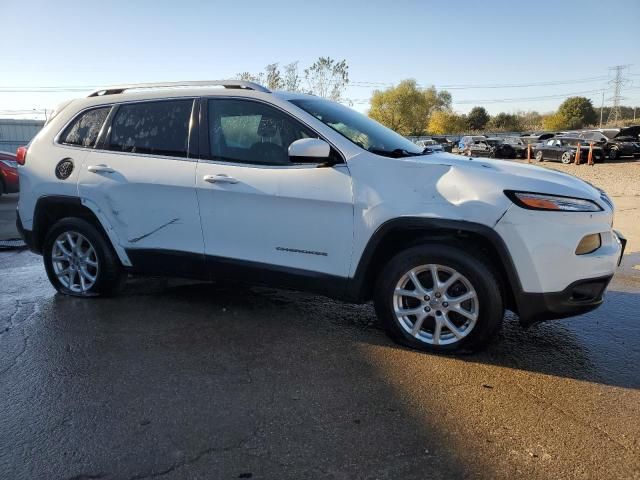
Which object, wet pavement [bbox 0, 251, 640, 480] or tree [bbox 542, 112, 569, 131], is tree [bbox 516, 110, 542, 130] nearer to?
tree [bbox 542, 112, 569, 131]

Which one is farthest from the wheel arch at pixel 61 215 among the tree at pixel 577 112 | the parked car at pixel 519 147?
the tree at pixel 577 112

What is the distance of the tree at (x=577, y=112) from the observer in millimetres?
82500

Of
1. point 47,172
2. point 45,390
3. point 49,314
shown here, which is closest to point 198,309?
point 49,314

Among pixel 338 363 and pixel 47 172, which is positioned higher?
pixel 47 172

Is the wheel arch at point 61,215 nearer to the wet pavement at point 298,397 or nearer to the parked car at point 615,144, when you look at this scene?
the wet pavement at point 298,397

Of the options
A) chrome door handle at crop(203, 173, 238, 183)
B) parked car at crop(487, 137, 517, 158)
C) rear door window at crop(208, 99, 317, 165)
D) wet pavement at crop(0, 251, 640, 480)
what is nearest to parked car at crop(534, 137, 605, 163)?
parked car at crop(487, 137, 517, 158)

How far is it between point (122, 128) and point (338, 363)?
2.76 meters

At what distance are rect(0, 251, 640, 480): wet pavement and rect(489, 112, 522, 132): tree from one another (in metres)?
91.9

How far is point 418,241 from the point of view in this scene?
11.5ft

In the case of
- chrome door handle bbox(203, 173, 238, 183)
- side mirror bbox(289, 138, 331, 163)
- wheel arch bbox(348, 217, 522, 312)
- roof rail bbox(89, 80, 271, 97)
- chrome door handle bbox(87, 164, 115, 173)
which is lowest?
wheel arch bbox(348, 217, 522, 312)

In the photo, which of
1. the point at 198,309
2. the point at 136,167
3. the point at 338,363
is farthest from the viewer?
the point at 198,309

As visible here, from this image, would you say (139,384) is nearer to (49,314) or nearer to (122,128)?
(49,314)

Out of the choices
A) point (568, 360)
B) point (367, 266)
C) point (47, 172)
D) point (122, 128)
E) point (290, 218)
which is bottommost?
point (568, 360)

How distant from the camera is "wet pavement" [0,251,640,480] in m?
2.40
